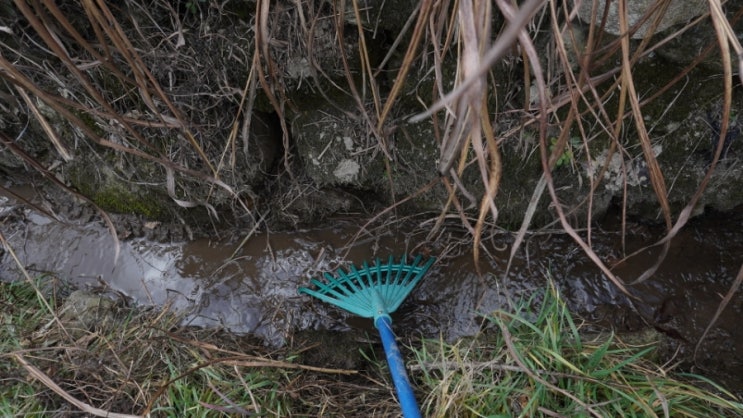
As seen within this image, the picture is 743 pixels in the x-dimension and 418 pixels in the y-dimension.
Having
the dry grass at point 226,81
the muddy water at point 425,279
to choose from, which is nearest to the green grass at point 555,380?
the muddy water at point 425,279

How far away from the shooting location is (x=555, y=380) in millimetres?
1595

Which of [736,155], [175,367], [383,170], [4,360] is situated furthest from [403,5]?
[4,360]

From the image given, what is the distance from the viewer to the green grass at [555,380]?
4.96ft

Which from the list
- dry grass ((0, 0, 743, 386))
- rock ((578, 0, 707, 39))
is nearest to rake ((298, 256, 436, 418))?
dry grass ((0, 0, 743, 386))

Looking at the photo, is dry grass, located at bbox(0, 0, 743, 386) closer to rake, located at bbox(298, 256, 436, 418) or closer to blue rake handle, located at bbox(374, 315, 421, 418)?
rake, located at bbox(298, 256, 436, 418)

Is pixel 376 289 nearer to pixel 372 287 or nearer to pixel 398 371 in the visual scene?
pixel 372 287

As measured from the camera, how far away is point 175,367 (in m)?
1.86

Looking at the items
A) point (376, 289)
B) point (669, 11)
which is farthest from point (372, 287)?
point (669, 11)

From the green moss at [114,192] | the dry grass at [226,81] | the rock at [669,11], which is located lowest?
the green moss at [114,192]

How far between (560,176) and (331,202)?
103cm

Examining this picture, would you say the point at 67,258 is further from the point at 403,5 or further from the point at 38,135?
the point at 403,5

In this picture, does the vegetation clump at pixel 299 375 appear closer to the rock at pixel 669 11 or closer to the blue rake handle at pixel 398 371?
the blue rake handle at pixel 398 371

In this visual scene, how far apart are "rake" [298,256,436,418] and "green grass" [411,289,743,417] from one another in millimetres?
230

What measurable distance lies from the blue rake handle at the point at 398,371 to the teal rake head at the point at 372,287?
0.17 feet
